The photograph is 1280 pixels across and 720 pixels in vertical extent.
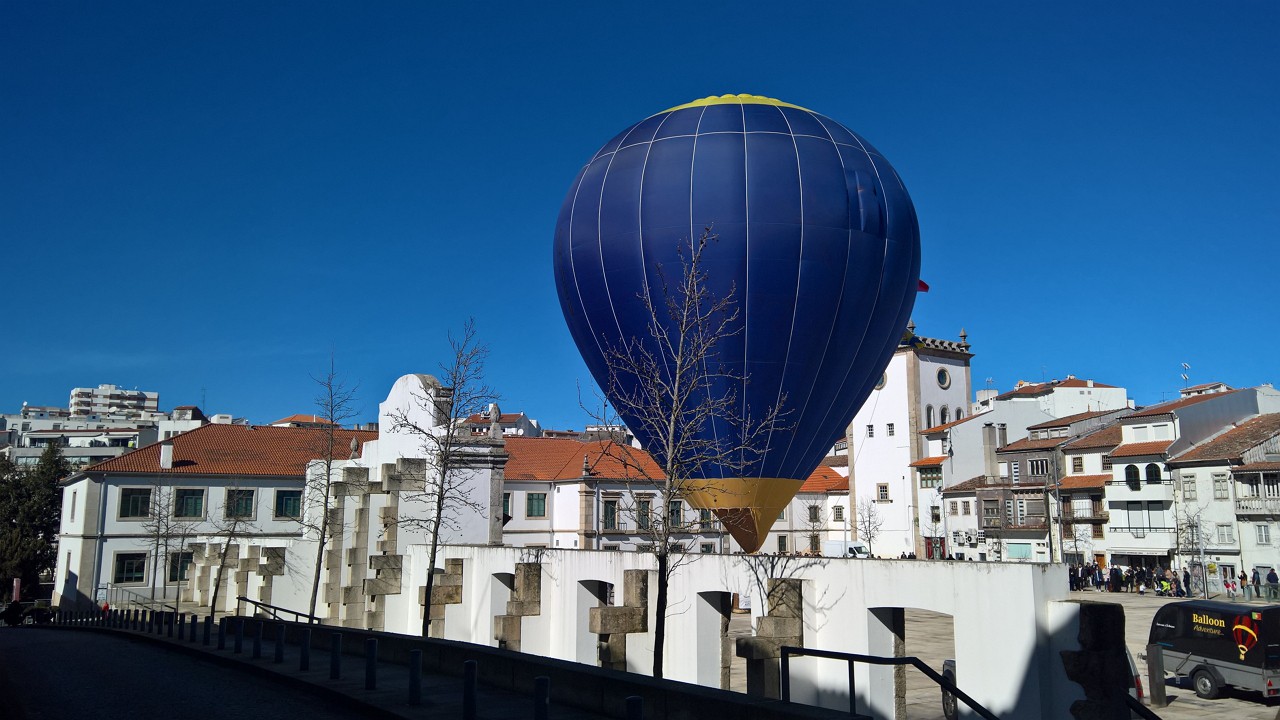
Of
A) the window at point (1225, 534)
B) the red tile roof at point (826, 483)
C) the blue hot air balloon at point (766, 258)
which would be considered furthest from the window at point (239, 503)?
the window at point (1225, 534)

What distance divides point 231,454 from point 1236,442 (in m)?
Answer: 58.6

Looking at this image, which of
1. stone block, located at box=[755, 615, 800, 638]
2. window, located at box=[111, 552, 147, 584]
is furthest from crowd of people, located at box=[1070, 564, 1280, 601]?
window, located at box=[111, 552, 147, 584]

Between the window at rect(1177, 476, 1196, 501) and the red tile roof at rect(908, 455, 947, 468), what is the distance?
21158mm

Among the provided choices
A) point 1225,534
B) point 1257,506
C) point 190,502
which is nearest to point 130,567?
point 190,502

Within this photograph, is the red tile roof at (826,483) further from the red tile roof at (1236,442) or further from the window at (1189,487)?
the window at (1189,487)

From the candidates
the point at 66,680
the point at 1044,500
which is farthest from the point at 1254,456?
the point at 66,680

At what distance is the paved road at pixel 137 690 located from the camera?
13.9 meters

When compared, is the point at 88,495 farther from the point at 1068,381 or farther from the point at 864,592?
the point at 1068,381

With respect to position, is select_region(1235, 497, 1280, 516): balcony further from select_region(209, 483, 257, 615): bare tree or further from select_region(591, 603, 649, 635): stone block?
select_region(209, 483, 257, 615): bare tree

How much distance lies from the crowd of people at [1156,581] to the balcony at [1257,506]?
3110mm

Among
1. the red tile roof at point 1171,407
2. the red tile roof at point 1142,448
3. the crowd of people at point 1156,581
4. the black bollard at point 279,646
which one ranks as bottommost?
the crowd of people at point 1156,581

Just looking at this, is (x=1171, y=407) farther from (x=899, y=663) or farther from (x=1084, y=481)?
(x=899, y=663)

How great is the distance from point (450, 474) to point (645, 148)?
12.0 metres

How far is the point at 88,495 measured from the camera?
1951 inches
